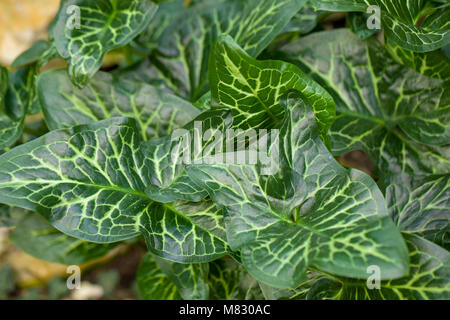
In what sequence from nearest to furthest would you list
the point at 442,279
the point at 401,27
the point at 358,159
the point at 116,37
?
the point at 442,279, the point at 401,27, the point at 116,37, the point at 358,159

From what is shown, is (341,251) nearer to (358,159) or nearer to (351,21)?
(351,21)

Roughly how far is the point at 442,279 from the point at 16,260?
4.83 feet

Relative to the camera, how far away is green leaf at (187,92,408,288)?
0.77 metres

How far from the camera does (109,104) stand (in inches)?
46.8

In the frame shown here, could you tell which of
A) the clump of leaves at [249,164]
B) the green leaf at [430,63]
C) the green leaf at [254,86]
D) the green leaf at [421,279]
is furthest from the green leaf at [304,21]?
the green leaf at [421,279]

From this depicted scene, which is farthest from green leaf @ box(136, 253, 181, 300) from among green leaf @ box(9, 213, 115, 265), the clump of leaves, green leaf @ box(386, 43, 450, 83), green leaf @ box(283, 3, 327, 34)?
green leaf @ box(386, 43, 450, 83)

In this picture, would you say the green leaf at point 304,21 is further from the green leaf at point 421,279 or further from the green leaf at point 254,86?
the green leaf at point 421,279

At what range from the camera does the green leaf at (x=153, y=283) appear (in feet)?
4.40

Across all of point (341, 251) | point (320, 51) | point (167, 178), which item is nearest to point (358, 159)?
point (320, 51)

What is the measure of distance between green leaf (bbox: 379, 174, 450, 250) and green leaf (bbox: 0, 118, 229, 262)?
1.19ft

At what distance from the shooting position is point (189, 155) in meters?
1.02

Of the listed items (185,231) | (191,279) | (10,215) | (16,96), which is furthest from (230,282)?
(16,96)

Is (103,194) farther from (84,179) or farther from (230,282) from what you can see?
(230,282)

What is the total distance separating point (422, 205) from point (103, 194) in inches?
25.4
